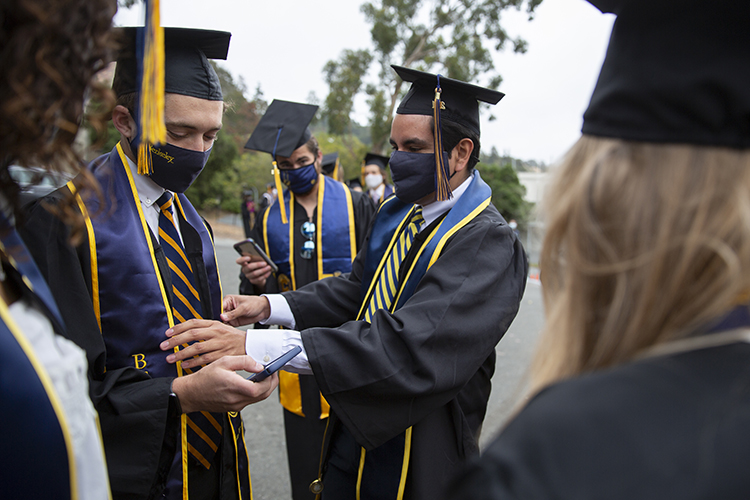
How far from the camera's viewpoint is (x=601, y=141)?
728 mm

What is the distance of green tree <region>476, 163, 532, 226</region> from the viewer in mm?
26844

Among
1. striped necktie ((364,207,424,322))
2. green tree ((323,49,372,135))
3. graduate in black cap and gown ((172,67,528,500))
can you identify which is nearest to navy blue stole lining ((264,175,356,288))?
graduate in black cap and gown ((172,67,528,500))

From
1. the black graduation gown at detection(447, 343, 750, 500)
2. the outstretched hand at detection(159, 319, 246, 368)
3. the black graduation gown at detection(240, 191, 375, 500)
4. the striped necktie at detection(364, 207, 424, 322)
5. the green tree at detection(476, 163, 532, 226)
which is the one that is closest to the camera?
the black graduation gown at detection(447, 343, 750, 500)

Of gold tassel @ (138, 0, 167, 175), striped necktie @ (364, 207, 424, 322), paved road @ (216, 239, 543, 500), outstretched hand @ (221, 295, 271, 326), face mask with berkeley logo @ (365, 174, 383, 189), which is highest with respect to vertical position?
gold tassel @ (138, 0, 167, 175)

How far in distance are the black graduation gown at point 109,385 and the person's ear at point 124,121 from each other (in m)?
0.39

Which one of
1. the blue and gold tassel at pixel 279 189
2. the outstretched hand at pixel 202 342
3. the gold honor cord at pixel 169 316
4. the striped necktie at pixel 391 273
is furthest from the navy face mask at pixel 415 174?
the blue and gold tassel at pixel 279 189

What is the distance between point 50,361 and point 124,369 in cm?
76

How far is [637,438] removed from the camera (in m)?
0.56

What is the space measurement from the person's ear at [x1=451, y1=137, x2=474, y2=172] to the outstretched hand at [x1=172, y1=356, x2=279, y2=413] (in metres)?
1.26

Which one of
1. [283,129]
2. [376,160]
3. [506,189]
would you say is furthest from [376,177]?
[506,189]

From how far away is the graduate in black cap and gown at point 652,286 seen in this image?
22.1 inches

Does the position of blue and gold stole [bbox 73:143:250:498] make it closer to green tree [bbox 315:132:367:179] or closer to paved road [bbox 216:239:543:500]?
paved road [bbox 216:239:543:500]

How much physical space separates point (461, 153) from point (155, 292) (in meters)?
1.40

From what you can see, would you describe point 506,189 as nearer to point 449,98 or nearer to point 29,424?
point 449,98
